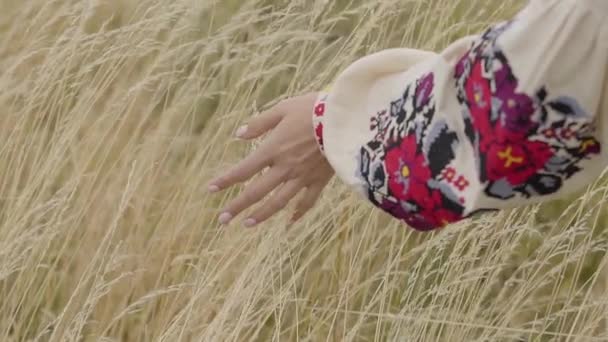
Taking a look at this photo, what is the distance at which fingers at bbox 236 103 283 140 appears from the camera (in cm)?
110

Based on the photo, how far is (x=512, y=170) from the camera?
89cm

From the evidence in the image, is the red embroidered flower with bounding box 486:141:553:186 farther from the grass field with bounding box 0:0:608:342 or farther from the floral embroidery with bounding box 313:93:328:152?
the grass field with bounding box 0:0:608:342

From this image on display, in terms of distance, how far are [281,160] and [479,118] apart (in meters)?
0.26

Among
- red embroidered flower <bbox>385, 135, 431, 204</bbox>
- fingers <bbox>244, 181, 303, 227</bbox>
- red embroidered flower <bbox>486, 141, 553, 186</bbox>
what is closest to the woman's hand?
fingers <bbox>244, 181, 303, 227</bbox>

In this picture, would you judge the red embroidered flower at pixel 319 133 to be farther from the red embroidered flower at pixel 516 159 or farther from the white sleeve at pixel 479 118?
the red embroidered flower at pixel 516 159

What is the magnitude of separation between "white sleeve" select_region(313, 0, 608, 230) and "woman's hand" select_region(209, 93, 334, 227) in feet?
0.12

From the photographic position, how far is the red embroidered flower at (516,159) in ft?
2.86

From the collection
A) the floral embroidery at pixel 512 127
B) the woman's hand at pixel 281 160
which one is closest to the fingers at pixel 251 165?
the woman's hand at pixel 281 160

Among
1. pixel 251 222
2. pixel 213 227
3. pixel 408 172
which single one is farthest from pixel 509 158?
pixel 213 227

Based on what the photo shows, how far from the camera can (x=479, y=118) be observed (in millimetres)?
880

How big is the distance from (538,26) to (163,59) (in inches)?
55.5

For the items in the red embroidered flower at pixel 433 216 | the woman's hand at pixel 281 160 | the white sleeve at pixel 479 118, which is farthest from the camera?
the woman's hand at pixel 281 160

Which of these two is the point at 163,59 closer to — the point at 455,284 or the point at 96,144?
the point at 96,144

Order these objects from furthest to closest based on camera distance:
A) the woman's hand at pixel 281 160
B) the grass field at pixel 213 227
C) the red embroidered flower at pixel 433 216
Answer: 1. the grass field at pixel 213 227
2. the woman's hand at pixel 281 160
3. the red embroidered flower at pixel 433 216
